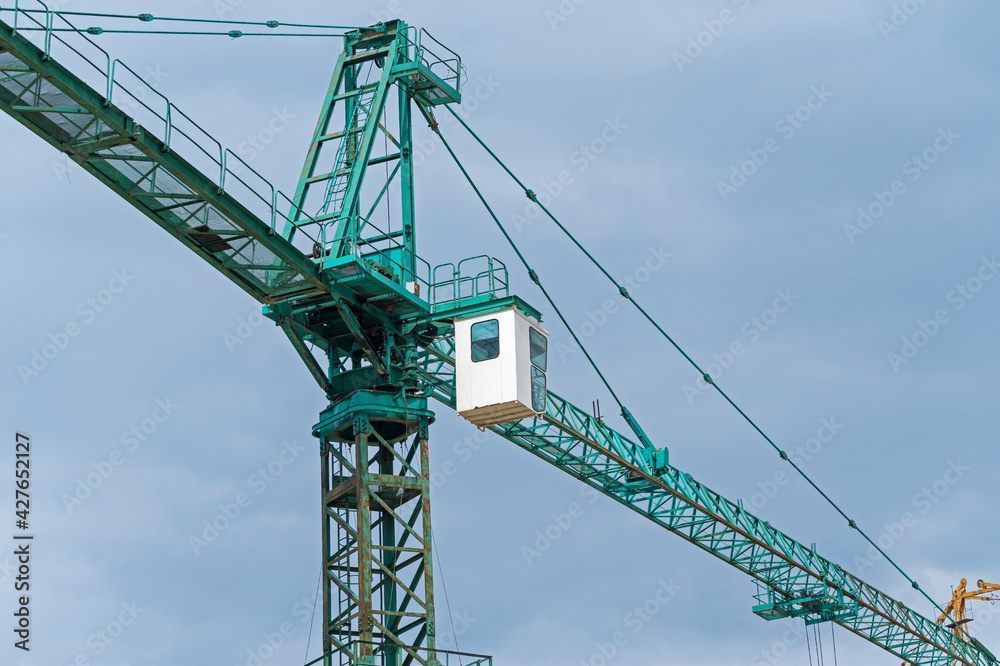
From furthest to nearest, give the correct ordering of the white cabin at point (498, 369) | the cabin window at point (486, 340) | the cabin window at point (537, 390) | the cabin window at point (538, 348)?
the cabin window at point (538, 348) < the cabin window at point (537, 390) < the cabin window at point (486, 340) < the white cabin at point (498, 369)

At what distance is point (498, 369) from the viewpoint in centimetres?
4956

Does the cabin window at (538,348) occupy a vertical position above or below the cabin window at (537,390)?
above

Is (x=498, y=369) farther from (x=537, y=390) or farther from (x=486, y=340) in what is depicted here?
(x=537, y=390)

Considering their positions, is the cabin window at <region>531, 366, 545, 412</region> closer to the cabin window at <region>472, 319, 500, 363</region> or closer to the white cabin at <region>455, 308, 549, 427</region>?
the white cabin at <region>455, 308, 549, 427</region>

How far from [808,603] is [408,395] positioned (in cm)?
3494

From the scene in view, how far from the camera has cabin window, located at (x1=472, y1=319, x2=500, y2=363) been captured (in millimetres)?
49875

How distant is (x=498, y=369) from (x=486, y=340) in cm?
104

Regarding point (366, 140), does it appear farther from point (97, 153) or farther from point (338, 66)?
point (97, 153)

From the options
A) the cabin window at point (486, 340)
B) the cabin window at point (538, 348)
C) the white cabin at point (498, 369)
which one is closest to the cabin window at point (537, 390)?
the white cabin at point (498, 369)

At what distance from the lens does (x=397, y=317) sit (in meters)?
51.2

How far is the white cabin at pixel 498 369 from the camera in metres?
49.3

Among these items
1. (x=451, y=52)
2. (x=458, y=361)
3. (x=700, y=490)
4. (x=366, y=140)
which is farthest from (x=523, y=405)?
(x=700, y=490)

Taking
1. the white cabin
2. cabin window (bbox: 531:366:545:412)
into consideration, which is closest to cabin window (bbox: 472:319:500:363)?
the white cabin

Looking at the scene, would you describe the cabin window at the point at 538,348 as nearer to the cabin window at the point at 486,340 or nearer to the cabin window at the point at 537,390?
the cabin window at the point at 537,390
